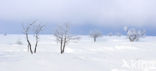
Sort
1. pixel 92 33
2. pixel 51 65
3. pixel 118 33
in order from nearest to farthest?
1. pixel 51 65
2. pixel 92 33
3. pixel 118 33

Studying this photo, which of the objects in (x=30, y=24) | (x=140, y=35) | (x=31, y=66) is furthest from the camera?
(x=140, y=35)

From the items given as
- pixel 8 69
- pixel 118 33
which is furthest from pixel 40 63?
pixel 118 33

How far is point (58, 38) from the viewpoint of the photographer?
43625 mm

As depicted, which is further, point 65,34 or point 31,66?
point 65,34

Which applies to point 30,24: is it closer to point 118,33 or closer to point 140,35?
point 140,35

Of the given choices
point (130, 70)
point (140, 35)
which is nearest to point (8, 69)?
point (130, 70)

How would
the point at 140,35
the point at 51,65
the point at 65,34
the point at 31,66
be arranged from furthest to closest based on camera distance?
the point at 140,35 < the point at 65,34 < the point at 51,65 < the point at 31,66

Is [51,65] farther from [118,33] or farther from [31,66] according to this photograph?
[118,33]

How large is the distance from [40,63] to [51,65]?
114 centimetres

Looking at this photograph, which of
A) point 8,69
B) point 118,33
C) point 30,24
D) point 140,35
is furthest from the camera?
point 118,33

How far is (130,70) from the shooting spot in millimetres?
18750

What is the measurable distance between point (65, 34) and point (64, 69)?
25976 millimetres

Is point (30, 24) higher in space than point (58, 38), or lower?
higher

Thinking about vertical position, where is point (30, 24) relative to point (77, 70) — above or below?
above
